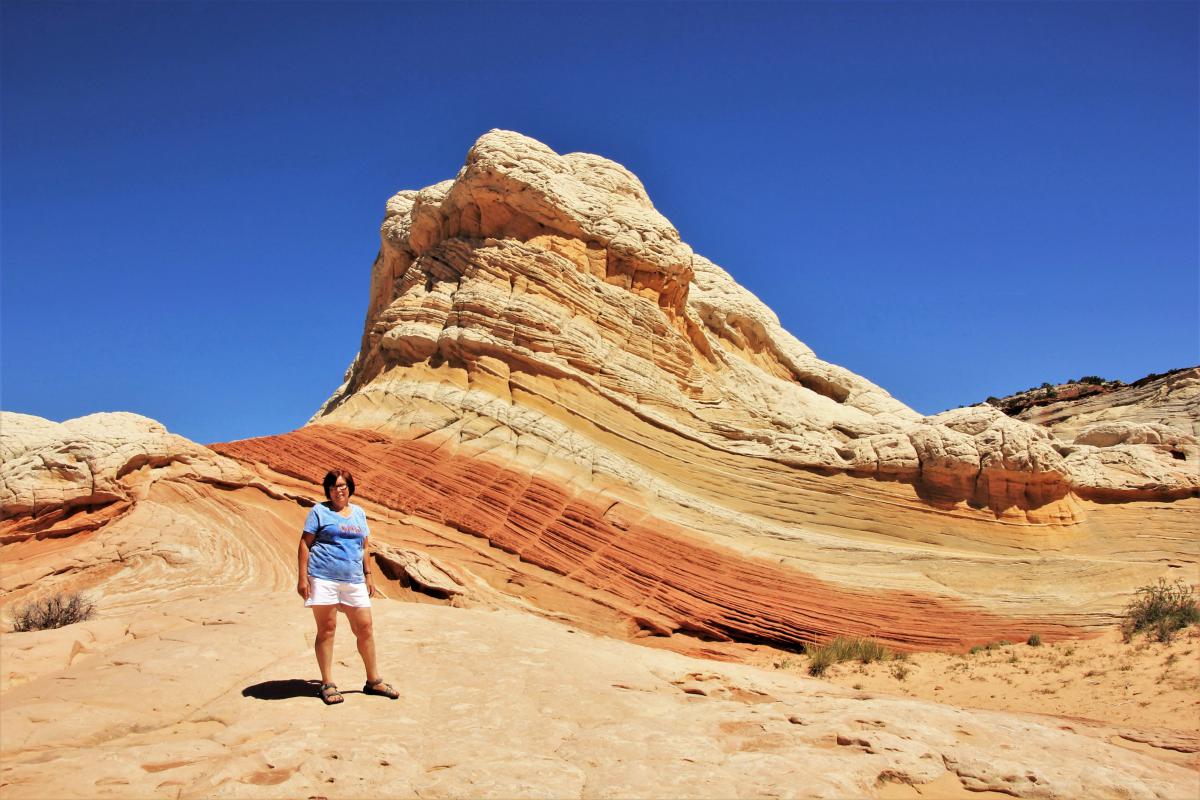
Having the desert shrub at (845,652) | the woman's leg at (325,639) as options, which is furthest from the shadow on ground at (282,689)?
the desert shrub at (845,652)

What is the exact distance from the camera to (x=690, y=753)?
6.04 metres

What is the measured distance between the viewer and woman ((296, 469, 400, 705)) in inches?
263

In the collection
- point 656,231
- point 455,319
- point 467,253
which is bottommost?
point 455,319

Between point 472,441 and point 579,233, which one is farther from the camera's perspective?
point 579,233

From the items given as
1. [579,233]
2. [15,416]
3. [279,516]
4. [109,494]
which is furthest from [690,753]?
[579,233]

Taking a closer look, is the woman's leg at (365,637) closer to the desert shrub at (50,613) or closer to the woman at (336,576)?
the woman at (336,576)

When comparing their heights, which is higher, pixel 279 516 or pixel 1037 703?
pixel 279 516

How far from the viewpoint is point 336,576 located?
6883 mm

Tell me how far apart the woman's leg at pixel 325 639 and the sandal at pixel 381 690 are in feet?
0.97

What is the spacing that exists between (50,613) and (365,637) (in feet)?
16.2

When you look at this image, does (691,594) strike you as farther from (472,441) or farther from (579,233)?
(579,233)

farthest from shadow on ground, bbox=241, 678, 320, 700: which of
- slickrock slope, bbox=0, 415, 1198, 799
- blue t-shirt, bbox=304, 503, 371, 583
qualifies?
blue t-shirt, bbox=304, 503, 371, 583

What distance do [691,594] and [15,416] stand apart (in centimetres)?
1135

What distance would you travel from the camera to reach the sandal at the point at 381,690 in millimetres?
6652
